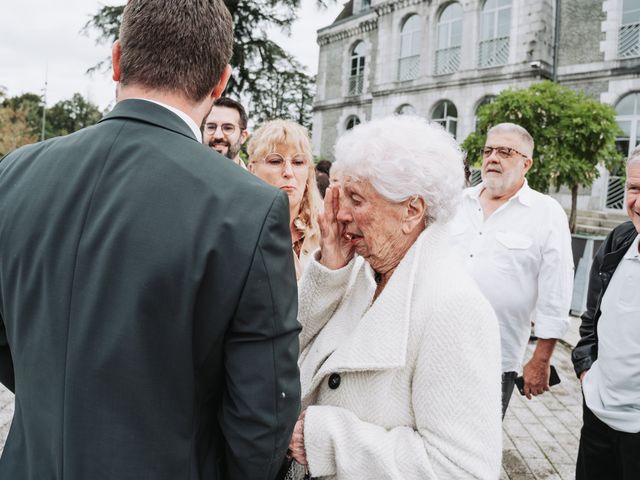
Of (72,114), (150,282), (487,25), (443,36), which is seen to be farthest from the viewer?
(72,114)

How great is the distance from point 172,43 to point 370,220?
2.76 ft

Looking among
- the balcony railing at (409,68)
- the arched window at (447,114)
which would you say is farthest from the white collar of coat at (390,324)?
the balcony railing at (409,68)

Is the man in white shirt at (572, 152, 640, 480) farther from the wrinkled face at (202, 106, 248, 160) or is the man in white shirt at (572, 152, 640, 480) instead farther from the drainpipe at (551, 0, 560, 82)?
the drainpipe at (551, 0, 560, 82)

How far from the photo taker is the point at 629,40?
1689 cm

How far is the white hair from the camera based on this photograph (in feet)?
5.29

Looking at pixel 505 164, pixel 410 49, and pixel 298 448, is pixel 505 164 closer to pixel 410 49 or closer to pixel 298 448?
pixel 298 448

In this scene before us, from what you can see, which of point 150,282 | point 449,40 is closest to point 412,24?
point 449,40

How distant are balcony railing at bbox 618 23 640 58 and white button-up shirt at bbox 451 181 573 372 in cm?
1709

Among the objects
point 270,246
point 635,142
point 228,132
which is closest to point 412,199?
point 270,246

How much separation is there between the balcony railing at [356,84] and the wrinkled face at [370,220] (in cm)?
2523

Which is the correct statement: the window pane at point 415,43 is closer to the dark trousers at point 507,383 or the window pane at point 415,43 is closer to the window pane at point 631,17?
the window pane at point 631,17

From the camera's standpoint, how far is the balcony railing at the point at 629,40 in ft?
54.4

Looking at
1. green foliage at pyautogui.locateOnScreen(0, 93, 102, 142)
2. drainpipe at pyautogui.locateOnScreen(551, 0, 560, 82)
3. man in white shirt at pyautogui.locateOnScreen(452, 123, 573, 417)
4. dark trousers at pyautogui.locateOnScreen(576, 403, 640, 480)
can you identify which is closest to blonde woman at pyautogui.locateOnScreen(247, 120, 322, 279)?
man in white shirt at pyautogui.locateOnScreen(452, 123, 573, 417)

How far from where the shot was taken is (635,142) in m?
16.6
